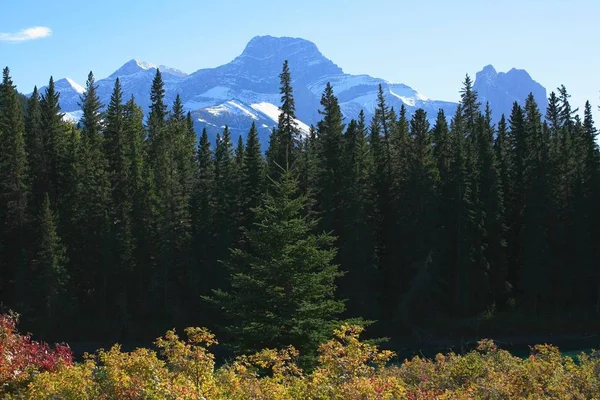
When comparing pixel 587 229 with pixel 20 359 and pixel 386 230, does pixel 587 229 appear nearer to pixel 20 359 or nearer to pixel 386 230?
pixel 386 230

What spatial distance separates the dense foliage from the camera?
7562mm

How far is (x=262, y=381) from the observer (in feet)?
31.8

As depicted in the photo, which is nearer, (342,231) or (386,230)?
(342,231)

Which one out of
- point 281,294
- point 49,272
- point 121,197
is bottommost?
point 49,272

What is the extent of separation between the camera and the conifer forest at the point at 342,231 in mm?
43719

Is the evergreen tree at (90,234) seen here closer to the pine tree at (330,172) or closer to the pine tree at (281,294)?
the pine tree at (330,172)

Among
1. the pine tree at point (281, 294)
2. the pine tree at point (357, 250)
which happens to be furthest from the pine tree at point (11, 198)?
the pine tree at point (281, 294)

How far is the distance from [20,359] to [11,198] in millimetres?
42638

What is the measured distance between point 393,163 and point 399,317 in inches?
489

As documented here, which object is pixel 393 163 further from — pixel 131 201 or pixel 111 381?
pixel 111 381

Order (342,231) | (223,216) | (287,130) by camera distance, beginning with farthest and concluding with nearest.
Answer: (223,216) → (342,231) → (287,130)

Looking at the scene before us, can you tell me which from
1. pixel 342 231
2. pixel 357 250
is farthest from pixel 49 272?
pixel 357 250

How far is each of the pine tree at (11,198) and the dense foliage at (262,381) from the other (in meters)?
40.3

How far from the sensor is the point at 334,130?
1816 inches
